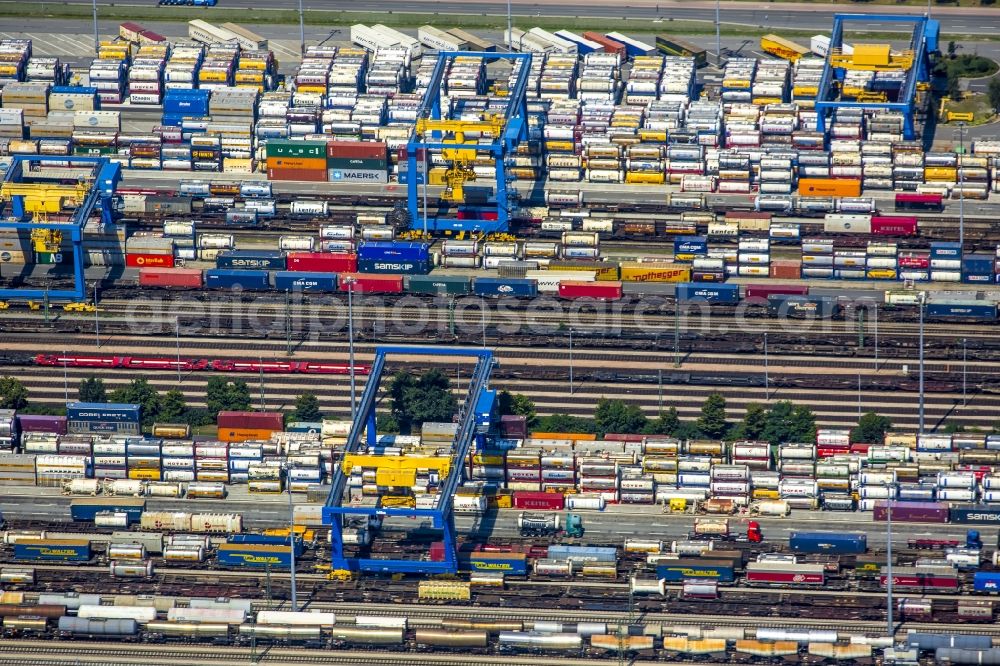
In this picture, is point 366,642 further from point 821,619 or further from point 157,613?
point 821,619

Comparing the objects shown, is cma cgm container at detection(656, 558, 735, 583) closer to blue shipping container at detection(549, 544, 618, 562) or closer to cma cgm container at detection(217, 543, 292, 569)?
blue shipping container at detection(549, 544, 618, 562)

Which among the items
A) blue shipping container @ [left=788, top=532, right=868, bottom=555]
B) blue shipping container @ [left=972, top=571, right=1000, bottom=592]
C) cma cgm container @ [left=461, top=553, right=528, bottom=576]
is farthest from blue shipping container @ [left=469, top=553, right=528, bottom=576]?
blue shipping container @ [left=972, top=571, right=1000, bottom=592]

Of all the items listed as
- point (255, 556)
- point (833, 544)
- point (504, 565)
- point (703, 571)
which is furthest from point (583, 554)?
point (255, 556)

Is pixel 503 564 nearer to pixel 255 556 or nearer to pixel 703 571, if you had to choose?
pixel 703 571

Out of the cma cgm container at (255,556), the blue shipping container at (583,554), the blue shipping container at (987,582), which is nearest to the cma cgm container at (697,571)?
the blue shipping container at (583,554)

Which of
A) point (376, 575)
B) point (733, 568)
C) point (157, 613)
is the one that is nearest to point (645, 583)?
point (733, 568)
